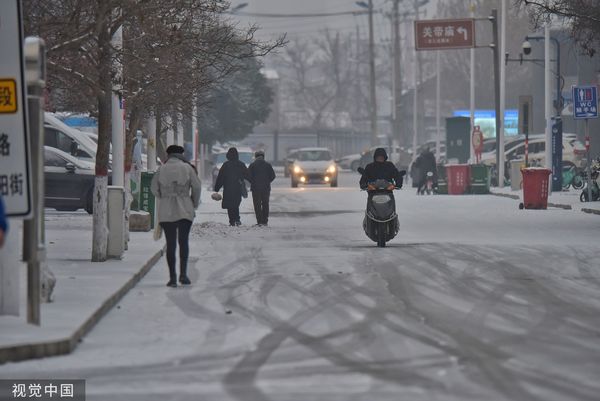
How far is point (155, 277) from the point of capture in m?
19.9

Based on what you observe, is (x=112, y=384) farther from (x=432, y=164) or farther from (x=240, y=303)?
(x=432, y=164)

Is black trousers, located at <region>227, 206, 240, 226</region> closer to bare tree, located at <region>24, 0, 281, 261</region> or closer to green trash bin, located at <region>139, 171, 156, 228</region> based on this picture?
green trash bin, located at <region>139, 171, 156, 228</region>

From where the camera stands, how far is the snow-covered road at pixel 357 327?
34.5ft

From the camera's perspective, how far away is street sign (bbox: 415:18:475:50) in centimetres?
6519

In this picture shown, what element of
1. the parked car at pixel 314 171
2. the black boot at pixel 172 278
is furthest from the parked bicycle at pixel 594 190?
the black boot at pixel 172 278

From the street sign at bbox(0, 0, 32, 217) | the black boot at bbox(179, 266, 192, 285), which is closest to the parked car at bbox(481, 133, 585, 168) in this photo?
the black boot at bbox(179, 266, 192, 285)

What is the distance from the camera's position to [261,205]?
109ft

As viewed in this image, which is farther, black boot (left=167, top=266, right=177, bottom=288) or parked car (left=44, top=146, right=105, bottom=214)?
parked car (left=44, top=146, right=105, bottom=214)

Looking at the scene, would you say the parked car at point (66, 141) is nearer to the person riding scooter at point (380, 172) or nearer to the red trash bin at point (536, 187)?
the person riding scooter at point (380, 172)

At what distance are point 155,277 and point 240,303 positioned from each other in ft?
12.4

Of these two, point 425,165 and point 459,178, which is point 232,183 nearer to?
point 425,165

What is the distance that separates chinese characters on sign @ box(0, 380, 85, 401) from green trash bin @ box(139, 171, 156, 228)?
18766mm

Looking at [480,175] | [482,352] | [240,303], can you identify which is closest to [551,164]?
[480,175]

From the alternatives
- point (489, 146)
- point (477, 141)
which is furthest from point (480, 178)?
point (489, 146)
